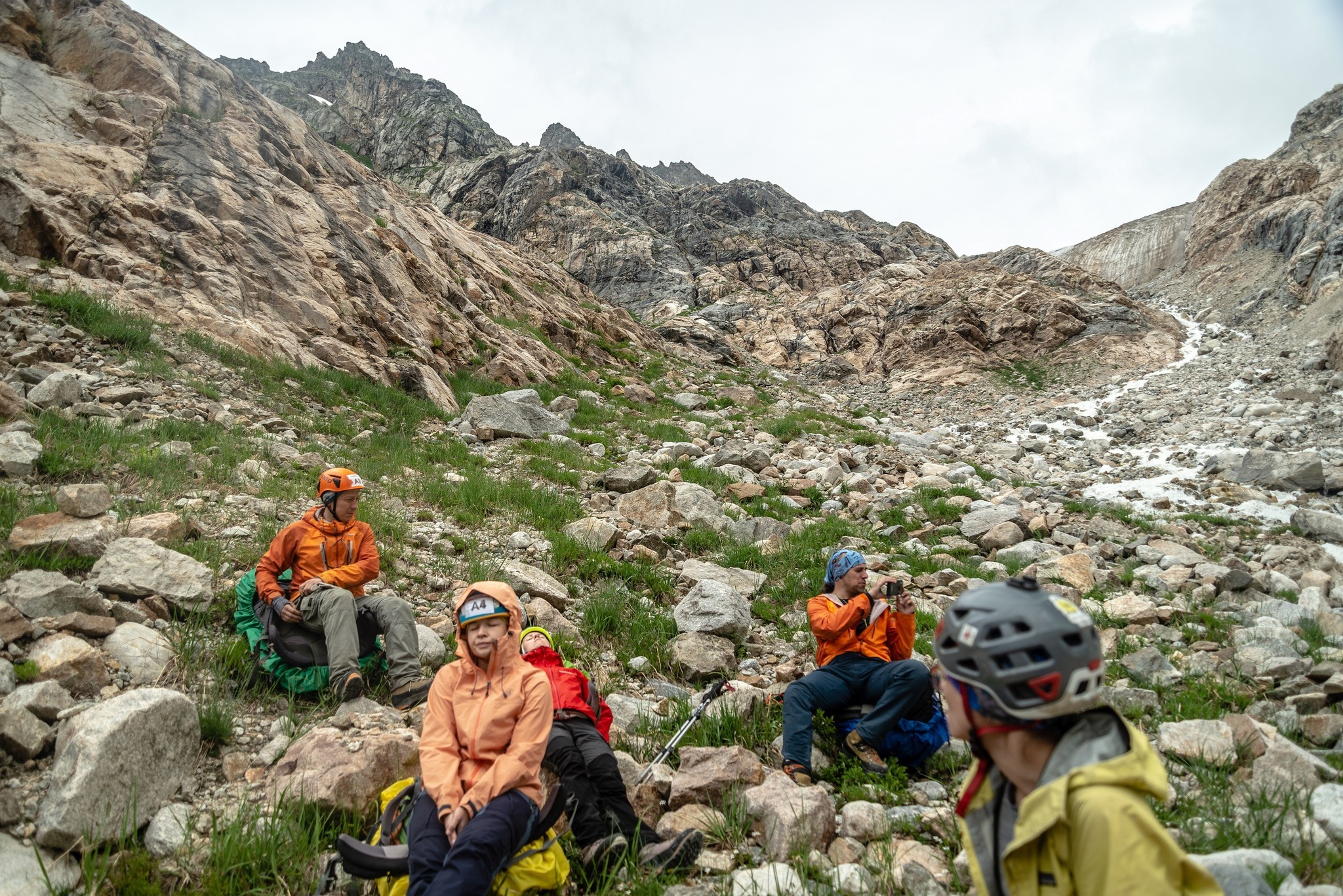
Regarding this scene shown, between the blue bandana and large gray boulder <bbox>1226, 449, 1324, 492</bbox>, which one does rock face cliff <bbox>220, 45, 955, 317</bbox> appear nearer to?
large gray boulder <bbox>1226, 449, 1324, 492</bbox>

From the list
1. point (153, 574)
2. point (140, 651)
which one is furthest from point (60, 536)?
point (140, 651)

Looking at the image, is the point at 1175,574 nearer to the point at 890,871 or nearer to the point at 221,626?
the point at 890,871

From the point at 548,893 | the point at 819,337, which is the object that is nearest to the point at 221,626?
the point at 548,893

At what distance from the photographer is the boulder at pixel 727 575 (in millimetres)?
7422

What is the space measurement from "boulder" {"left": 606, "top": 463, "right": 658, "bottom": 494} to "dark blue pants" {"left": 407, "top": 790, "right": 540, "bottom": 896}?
7.59 m

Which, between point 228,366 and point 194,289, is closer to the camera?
point 228,366

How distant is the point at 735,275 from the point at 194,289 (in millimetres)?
38988

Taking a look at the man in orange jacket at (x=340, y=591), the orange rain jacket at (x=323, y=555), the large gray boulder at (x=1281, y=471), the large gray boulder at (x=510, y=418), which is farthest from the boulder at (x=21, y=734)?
the large gray boulder at (x=1281, y=471)

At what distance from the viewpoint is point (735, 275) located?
153ft

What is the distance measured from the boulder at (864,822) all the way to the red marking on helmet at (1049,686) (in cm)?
189

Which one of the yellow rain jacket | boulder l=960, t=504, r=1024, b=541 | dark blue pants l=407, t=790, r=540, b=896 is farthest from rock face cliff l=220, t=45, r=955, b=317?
the yellow rain jacket

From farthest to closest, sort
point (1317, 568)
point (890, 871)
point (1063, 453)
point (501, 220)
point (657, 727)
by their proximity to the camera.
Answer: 1. point (501, 220)
2. point (1063, 453)
3. point (1317, 568)
4. point (657, 727)
5. point (890, 871)

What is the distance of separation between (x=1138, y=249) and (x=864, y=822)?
71.7 metres

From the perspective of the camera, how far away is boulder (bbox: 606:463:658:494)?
1077 centimetres
